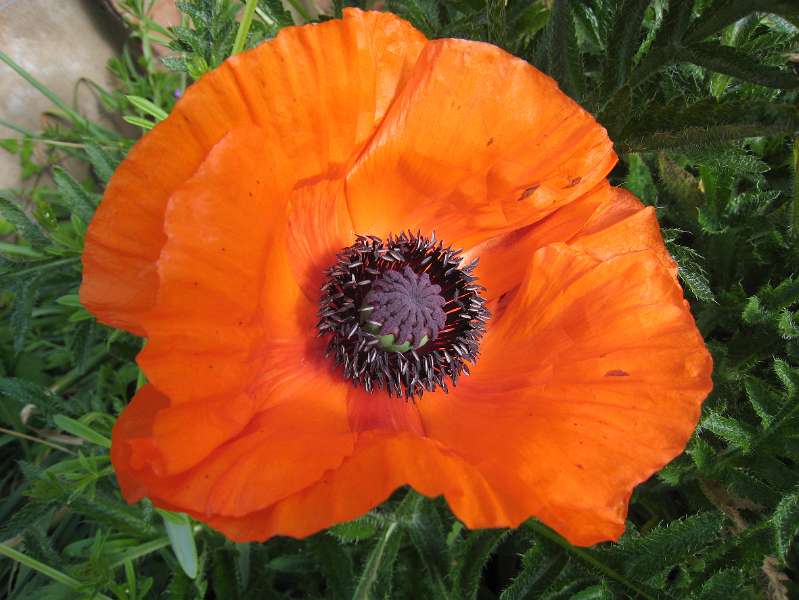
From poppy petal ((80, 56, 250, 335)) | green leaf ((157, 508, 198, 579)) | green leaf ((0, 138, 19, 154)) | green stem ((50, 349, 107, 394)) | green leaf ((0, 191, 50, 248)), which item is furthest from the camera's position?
green leaf ((0, 138, 19, 154))

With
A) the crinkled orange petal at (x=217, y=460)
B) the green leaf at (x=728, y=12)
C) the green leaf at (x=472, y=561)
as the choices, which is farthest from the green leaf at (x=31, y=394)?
the green leaf at (x=728, y=12)

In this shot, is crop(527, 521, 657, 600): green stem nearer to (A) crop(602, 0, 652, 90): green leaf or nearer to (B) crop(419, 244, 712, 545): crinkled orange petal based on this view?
(B) crop(419, 244, 712, 545): crinkled orange petal

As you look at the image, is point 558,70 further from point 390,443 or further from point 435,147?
point 390,443

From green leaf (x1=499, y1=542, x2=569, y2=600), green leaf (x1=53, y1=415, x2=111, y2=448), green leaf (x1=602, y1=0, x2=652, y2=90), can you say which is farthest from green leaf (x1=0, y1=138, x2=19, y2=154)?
green leaf (x1=499, y1=542, x2=569, y2=600)

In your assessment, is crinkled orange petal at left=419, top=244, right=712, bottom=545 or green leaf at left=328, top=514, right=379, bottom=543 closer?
crinkled orange petal at left=419, top=244, right=712, bottom=545

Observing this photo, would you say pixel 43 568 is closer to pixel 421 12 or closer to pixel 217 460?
pixel 217 460

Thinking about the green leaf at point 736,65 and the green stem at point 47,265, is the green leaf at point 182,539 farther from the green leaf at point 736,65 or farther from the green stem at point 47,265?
the green leaf at point 736,65

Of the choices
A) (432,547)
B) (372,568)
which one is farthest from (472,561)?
(372,568)
